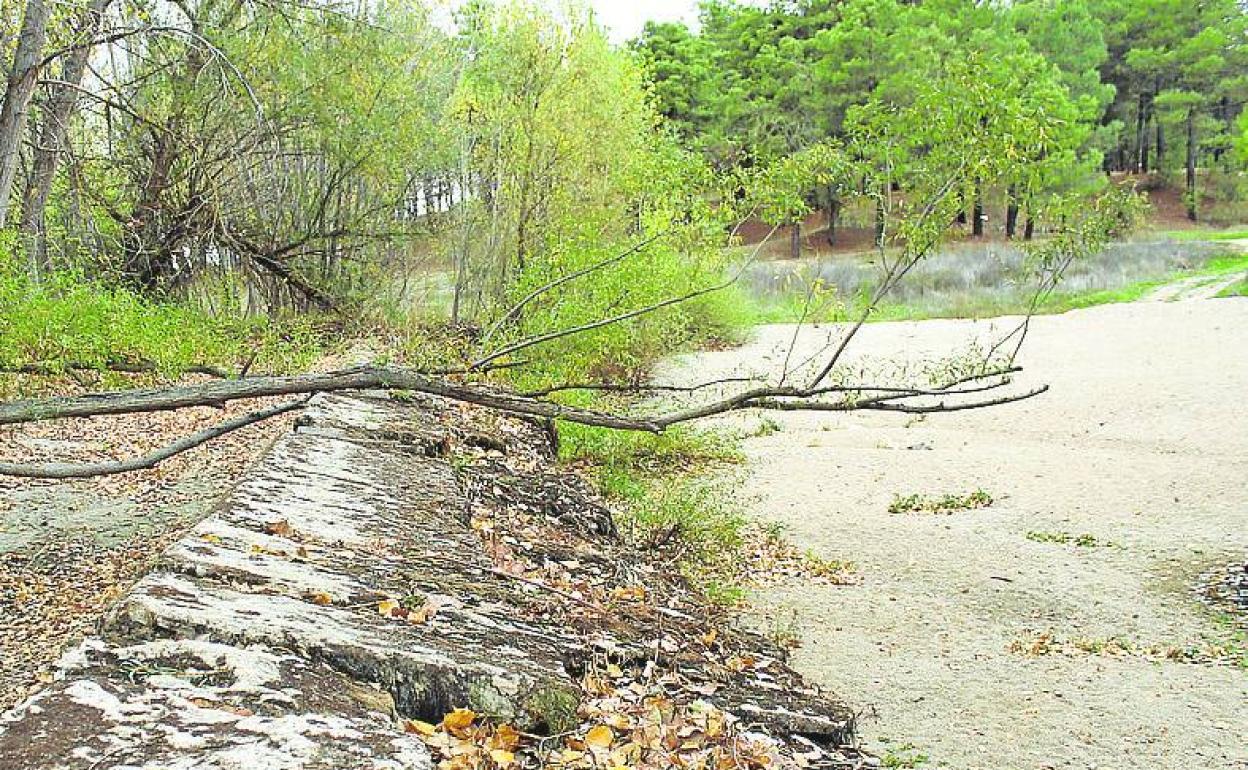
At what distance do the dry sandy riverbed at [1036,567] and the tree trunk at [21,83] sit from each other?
601 centimetres

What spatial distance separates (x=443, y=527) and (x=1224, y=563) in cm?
675

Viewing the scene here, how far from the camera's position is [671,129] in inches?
1382

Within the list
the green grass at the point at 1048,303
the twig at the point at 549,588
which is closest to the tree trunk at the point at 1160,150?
the green grass at the point at 1048,303

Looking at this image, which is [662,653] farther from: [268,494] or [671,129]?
[671,129]

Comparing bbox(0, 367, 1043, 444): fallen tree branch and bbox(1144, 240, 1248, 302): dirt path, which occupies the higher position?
bbox(1144, 240, 1248, 302): dirt path

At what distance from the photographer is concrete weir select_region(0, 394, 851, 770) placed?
2.41 m

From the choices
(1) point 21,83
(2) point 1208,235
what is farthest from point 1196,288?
(1) point 21,83

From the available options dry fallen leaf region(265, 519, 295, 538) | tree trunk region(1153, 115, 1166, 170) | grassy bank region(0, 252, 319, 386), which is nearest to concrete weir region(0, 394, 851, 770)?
dry fallen leaf region(265, 519, 295, 538)

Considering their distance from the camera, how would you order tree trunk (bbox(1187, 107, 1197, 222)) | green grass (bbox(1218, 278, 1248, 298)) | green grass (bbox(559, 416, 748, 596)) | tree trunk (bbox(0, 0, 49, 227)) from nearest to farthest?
tree trunk (bbox(0, 0, 49, 227)), green grass (bbox(559, 416, 748, 596)), green grass (bbox(1218, 278, 1248, 298)), tree trunk (bbox(1187, 107, 1197, 222))

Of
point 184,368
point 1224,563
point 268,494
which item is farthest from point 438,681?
point 1224,563

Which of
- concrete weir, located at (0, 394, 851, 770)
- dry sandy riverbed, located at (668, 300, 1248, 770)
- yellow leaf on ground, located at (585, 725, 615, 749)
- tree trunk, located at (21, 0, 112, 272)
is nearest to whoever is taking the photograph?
concrete weir, located at (0, 394, 851, 770)

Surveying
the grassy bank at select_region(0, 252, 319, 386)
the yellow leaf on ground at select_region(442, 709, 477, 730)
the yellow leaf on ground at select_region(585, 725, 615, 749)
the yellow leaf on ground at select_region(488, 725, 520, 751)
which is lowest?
the yellow leaf on ground at select_region(585, 725, 615, 749)

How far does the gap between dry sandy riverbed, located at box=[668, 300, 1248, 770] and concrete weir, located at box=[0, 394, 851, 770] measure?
188 cm

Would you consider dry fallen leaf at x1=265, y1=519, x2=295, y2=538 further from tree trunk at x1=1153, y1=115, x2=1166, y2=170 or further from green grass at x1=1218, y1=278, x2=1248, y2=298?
tree trunk at x1=1153, y1=115, x2=1166, y2=170
